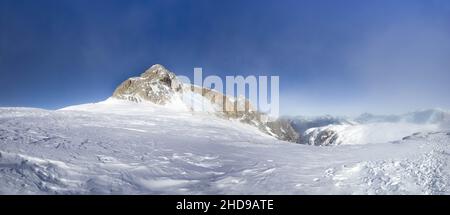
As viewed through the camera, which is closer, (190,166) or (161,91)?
(190,166)

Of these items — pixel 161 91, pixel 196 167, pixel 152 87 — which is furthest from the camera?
pixel 152 87

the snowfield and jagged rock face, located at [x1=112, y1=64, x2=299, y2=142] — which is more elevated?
jagged rock face, located at [x1=112, y1=64, x2=299, y2=142]

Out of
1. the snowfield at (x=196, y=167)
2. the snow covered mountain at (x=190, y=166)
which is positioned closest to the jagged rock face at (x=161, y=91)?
the snow covered mountain at (x=190, y=166)

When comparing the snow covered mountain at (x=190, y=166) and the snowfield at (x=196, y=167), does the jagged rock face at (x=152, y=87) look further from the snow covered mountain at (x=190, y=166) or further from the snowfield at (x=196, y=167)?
the snowfield at (x=196, y=167)

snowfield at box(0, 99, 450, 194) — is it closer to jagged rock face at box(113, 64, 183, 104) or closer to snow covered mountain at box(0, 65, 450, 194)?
snow covered mountain at box(0, 65, 450, 194)

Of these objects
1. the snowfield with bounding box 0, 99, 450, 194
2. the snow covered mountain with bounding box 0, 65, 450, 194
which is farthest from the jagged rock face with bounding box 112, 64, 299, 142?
the snowfield with bounding box 0, 99, 450, 194

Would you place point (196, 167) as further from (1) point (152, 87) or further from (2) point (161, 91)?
(1) point (152, 87)

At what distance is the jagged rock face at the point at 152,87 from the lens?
204ft

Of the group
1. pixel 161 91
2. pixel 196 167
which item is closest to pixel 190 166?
pixel 196 167

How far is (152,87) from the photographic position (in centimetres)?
6600

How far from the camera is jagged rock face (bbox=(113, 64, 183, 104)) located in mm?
62228

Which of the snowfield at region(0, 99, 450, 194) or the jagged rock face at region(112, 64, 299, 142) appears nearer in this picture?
the snowfield at region(0, 99, 450, 194)
